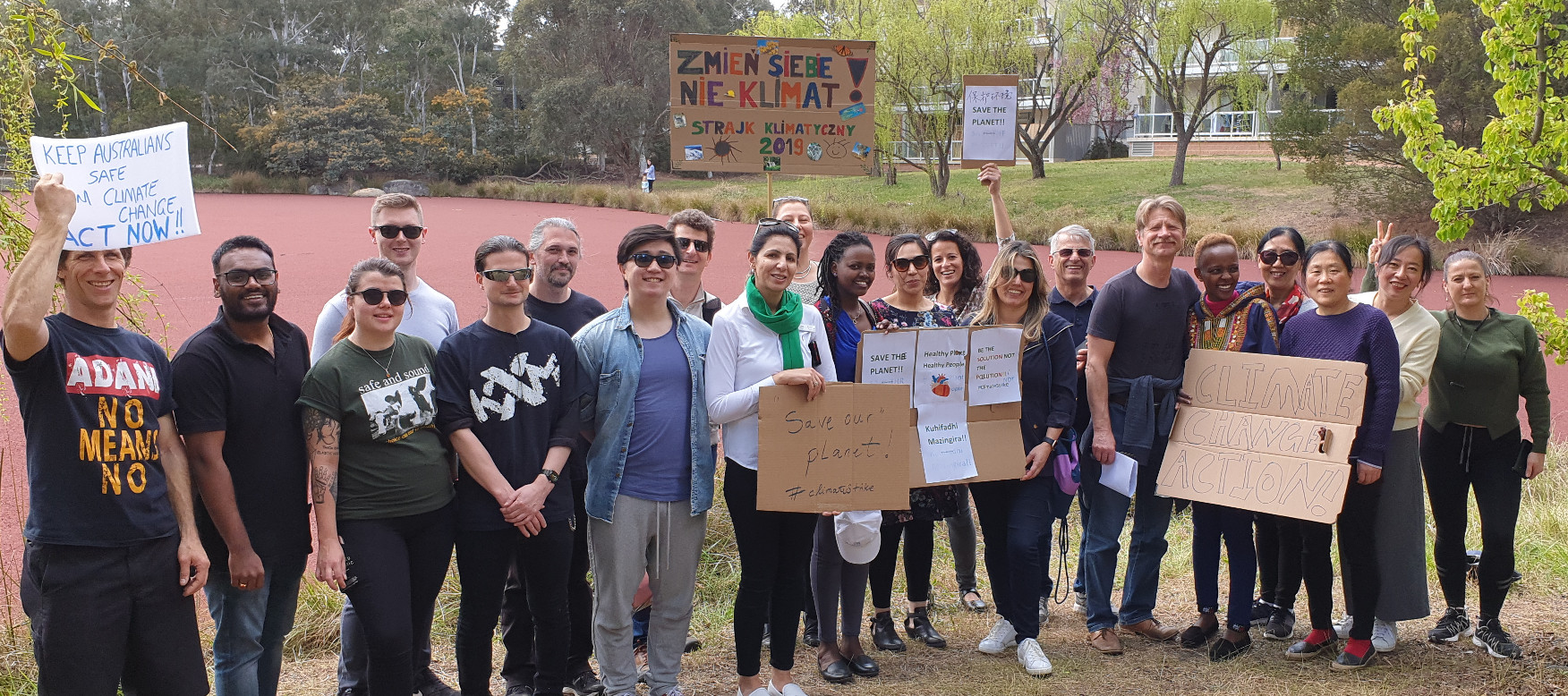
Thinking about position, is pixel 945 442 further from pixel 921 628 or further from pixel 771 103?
pixel 771 103

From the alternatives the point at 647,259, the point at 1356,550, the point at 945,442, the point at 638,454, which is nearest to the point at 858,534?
the point at 945,442

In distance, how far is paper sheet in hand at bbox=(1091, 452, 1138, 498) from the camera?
443 cm

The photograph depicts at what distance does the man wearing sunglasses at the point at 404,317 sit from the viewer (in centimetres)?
406

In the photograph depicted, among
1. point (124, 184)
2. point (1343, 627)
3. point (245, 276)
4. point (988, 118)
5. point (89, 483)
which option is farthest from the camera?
point (988, 118)

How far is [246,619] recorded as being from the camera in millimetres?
3486

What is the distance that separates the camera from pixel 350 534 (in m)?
3.44

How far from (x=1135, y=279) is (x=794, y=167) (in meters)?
2.37

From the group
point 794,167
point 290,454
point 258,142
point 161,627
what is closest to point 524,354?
point 290,454

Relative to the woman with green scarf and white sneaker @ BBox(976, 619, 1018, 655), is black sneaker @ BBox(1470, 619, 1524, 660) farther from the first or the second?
the woman with green scarf

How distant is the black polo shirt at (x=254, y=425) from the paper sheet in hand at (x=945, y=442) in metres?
2.29

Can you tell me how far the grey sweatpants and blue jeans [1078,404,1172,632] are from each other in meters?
1.77

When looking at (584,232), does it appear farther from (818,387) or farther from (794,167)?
(818,387)

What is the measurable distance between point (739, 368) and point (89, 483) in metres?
2.01

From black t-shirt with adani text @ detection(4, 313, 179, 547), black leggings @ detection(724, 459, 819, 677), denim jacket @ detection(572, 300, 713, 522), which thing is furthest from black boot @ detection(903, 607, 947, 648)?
black t-shirt with adani text @ detection(4, 313, 179, 547)
